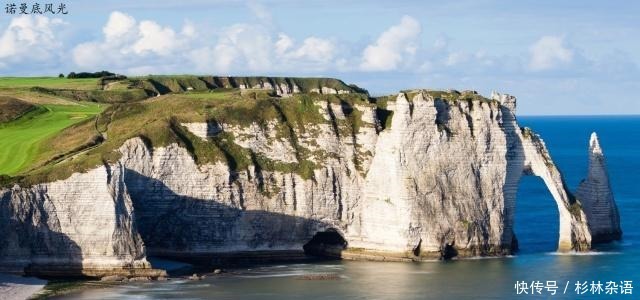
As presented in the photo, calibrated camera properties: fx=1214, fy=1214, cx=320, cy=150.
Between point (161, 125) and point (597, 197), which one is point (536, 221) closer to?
point (597, 197)

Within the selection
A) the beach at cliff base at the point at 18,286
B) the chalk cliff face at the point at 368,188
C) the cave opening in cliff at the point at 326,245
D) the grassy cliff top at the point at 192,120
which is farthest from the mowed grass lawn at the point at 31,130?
the cave opening in cliff at the point at 326,245

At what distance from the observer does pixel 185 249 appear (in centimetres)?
7650

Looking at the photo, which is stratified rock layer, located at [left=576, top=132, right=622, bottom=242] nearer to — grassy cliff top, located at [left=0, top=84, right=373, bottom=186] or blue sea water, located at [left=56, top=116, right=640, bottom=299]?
blue sea water, located at [left=56, top=116, right=640, bottom=299]

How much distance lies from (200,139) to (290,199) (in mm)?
7020

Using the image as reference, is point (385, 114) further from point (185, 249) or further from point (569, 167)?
point (569, 167)

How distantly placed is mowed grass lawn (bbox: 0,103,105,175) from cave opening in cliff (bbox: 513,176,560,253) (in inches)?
1287

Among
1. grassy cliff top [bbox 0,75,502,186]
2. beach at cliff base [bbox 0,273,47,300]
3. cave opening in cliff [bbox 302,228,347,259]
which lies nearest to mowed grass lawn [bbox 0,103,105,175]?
grassy cliff top [bbox 0,75,502,186]

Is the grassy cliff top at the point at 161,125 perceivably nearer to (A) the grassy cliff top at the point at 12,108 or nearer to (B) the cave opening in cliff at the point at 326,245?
(A) the grassy cliff top at the point at 12,108

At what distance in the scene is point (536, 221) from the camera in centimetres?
9469

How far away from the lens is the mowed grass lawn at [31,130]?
3081 inches

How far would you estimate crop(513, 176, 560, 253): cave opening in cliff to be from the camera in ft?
273

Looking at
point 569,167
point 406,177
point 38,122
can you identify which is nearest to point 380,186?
point 406,177

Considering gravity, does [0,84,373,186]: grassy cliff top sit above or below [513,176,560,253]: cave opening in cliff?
above

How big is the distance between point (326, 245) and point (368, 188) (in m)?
4.88
